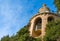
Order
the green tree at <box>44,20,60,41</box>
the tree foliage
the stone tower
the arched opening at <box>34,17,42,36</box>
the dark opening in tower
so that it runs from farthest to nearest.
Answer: the dark opening in tower, the arched opening at <box>34,17,42,36</box>, the stone tower, the tree foliage, the green tree at <box>44,20,60,41</box>

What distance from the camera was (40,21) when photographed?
33562 mm

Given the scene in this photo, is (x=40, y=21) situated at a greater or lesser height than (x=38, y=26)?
greater

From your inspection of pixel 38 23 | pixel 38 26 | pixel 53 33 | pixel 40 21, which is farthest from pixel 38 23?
pixel 53 33

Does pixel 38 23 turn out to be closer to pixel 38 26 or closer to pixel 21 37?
pixel 38 26

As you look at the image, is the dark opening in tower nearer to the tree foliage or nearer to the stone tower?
the stone tower

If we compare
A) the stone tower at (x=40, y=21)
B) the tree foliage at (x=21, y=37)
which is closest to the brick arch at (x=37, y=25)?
the stone tower at (x=40, y=21)

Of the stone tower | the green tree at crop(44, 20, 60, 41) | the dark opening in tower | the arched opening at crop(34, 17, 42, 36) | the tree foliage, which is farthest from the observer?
the dark opening in tower

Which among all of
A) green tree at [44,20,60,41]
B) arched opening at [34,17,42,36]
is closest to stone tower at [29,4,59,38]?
arched opening at [34,17,42,36]

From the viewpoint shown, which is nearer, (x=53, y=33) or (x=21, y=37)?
(x=53, y=33)

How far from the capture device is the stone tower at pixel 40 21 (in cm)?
3169

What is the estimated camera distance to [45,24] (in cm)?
3141

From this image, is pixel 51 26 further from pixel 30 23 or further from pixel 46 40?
pixel 30 23

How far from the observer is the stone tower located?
31.7 metres

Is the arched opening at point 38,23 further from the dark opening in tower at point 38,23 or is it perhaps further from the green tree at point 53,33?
the green tree at point 53,33
